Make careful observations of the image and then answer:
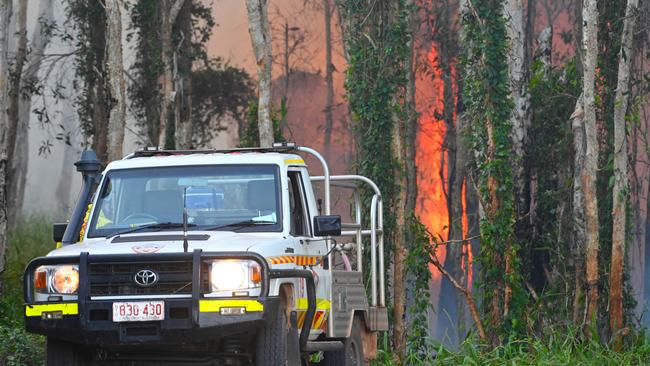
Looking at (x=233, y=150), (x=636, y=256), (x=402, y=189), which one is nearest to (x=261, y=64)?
(x=402, y=189)

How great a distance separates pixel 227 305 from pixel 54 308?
124 centimetres

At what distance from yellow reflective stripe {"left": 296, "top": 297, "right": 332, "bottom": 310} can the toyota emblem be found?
1308 mm

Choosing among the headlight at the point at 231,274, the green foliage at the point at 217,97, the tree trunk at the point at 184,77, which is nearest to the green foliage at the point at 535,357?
the headlight at the point at 231,274

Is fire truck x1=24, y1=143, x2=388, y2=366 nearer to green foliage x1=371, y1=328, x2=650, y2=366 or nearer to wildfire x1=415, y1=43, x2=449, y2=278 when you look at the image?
green foliage x1=371, y1=328, x2=650, y2=366

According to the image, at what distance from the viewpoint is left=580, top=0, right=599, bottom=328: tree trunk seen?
63.9 feet

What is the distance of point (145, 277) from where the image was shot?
945 centimetres

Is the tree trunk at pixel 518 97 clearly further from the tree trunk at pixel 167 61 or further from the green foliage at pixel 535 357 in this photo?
the green foliage at pixel 535 357

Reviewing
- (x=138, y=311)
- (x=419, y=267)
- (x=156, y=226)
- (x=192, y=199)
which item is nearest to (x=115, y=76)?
(x=419, y=267)

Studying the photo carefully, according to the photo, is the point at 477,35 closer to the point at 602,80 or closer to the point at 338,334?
the point at 602,80

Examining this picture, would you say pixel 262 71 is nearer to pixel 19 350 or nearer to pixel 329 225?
pixel 19 350

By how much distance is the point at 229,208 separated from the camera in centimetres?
1054

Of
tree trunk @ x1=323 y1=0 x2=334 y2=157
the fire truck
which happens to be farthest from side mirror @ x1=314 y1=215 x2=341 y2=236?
tree trunk @ x1=323 y1=0 x2=334 y2=157

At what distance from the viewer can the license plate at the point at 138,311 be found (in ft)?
30.3

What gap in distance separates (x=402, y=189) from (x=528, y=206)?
14.7 feet
